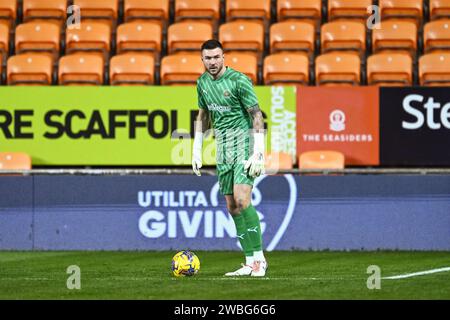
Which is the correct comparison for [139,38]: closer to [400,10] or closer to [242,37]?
[242,37]

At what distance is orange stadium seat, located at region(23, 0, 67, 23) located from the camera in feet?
55.7

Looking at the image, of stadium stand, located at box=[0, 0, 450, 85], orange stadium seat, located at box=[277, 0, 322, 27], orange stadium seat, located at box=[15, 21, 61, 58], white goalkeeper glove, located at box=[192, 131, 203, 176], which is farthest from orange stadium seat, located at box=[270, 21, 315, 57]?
white goalkeeper glove, located at box=[192, 131, 203, 176]

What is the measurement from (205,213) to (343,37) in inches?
171

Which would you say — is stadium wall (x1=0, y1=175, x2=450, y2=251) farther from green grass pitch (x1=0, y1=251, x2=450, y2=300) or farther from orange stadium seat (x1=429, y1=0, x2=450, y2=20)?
orange stadium seat (x1=429, y1=0, x2=450, y2=20)

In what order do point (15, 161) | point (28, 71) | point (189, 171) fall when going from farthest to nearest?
point (28, 71) → point (15, 161) → point (189, 171)

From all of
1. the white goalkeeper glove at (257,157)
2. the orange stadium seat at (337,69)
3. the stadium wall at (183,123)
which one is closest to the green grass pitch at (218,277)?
the white goalkeeper glove at (257,157)

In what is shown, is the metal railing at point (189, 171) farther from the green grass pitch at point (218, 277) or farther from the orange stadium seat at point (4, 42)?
the orange stadium seat at point (4, 42)

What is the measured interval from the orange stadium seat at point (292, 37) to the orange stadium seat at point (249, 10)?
72cm

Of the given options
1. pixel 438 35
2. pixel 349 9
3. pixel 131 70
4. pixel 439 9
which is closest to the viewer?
pixel 131 70

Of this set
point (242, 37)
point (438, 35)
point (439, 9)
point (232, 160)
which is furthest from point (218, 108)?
point (439, 9)

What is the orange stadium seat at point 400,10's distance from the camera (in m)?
16.7

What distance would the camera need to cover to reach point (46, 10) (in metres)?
17.0

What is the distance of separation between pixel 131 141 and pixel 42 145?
1191 millimetres

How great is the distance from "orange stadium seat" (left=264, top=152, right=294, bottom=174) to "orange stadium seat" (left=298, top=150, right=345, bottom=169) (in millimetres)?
186
